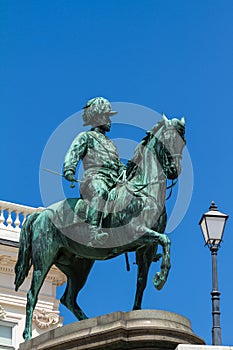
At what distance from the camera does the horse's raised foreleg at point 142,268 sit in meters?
20.1

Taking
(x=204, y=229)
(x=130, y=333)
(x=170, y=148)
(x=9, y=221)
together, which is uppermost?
(x=9, y=221)

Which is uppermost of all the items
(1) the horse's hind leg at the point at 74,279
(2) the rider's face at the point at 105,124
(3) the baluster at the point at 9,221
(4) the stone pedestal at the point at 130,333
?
(3) the baluster at the point at 9,221

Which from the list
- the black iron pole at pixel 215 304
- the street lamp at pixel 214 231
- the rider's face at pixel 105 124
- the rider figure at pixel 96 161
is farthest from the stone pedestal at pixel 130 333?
the rider's face at pixel 105 124

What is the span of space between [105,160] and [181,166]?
1.35 metres

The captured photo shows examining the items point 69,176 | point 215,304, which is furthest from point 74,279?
point 215,304

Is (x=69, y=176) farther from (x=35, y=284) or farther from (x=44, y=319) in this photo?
(x=44, y=319)

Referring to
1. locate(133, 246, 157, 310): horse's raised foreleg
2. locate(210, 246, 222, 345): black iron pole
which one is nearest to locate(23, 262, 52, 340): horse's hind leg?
locate(133, 246, 157, 310): horse's raised foreleg

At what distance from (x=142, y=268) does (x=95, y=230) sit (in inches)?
36.9

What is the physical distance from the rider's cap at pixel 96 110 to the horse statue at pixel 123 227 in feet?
4.22

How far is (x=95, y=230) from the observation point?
66.7 ft

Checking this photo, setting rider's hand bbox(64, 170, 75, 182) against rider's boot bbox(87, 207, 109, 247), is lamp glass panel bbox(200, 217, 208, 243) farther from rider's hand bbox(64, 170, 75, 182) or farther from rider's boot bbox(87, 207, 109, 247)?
rider's hand bbox(64, 170, 75, 182)

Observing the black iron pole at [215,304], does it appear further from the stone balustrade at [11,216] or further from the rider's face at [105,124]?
the stone balustrade at [11,216]

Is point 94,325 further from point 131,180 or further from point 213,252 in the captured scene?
point 213,252

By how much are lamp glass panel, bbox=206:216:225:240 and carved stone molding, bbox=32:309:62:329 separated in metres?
15.2
